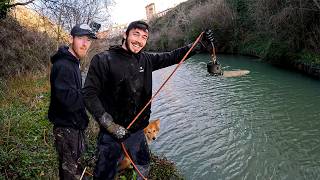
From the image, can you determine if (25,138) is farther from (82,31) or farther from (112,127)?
(112,127)

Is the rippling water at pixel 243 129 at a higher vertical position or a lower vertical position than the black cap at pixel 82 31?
lower

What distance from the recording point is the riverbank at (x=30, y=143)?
452cm

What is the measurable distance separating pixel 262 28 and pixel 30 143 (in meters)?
23.2

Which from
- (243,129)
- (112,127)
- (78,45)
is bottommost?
(243,129)

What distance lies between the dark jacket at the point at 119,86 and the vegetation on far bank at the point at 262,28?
49.9 ft

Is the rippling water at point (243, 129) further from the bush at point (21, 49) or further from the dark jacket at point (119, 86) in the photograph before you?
the bush at point (21, 49)

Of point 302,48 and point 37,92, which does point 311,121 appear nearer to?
point 37,92

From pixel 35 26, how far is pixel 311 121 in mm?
13517

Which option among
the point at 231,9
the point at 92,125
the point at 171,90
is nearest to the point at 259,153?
the point at 92,125

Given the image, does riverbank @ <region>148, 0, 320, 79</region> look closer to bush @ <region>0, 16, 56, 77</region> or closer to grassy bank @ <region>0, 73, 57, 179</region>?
bush @ <region>0, 16, 56, 77</region>

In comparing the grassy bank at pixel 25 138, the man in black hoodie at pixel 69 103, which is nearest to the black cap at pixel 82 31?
the man in black hoodie at pixel 69 103

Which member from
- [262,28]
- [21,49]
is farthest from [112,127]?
[262,28]

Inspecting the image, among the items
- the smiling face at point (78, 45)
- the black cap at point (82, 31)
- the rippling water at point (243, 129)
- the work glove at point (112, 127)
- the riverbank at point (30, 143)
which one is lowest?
the rippling water at point (243, 129)

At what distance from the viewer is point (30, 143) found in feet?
18.3
